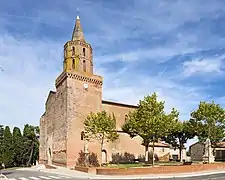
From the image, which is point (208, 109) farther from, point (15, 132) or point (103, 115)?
point (15, 132)

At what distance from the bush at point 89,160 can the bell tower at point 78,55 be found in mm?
12775

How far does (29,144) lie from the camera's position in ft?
221

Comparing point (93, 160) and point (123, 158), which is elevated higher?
point (93, 160)

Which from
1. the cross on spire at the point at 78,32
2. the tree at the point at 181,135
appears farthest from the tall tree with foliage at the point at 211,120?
the cross on spire at the point at 78,32

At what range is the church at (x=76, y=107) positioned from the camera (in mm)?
43125

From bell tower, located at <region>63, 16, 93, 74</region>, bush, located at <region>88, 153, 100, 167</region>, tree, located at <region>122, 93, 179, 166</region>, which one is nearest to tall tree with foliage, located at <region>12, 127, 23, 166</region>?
bell tower, located at <region>63, 16, 93, 74</region>

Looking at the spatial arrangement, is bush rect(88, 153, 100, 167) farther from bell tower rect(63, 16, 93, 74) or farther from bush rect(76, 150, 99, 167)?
bell tower rect(63, 16, 93, 74)

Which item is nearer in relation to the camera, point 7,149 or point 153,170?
point 153,170

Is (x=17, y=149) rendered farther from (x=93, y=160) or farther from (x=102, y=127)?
(x=102, y=127)

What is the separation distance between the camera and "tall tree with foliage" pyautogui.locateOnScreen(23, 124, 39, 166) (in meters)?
66.2

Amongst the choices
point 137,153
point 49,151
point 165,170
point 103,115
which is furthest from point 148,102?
point 49,151

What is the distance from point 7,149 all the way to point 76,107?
27.4 meters

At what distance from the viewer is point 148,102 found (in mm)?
38125

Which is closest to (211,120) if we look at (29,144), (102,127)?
(102,127)
